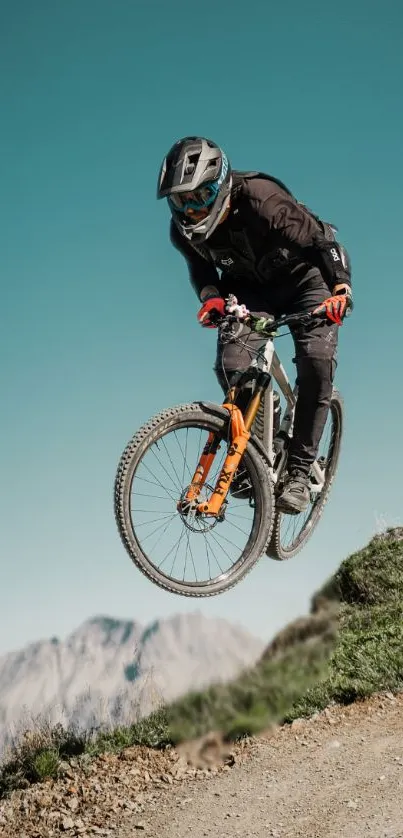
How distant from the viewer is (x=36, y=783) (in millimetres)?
6438

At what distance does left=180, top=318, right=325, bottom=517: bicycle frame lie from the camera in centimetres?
670

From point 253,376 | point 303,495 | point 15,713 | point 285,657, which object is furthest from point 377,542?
point 15,713

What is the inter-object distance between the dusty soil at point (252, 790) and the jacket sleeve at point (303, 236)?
13.2ft

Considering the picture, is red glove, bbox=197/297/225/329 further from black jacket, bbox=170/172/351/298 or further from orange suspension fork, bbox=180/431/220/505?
orange suspension fork, bbox=180/431/220/505

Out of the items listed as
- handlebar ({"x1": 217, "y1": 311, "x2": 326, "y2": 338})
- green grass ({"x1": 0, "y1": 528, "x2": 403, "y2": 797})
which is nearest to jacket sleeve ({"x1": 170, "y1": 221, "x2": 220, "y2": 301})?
handlebar ({"x1": 217, "y1": 311, "x2": 326, "y2": 338})

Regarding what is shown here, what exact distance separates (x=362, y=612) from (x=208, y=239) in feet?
18.8

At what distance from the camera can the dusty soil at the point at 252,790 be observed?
5297 millimetres

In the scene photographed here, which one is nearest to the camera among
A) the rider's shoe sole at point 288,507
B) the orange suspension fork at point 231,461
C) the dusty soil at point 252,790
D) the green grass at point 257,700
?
the dusty soil at point 252,790

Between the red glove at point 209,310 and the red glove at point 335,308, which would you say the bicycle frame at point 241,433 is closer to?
the red glove at point 335,308

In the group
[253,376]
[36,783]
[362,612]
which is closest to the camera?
[36,783]

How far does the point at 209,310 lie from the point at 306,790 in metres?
4.10

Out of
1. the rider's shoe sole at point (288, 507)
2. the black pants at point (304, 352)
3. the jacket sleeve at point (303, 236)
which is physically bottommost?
the rider's shoe sole at point (288, 507)

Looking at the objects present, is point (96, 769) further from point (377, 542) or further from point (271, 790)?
point (377, 542)

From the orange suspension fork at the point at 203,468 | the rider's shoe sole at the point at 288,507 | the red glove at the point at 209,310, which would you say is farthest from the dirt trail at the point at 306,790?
the red glove at the point at 209,310
